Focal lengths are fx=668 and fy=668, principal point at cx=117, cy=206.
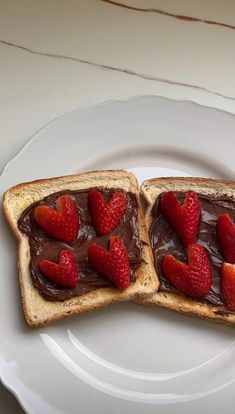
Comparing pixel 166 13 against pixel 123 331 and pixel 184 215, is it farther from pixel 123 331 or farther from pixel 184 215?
pixel 123 331

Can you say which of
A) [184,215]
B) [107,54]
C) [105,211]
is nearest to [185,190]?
[184,215]

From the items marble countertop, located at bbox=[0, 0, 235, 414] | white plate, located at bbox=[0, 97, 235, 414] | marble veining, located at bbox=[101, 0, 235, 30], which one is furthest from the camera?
marble veining, located at bbox=[101, 0, 235, 30]

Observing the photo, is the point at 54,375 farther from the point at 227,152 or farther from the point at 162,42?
the point at 162,42

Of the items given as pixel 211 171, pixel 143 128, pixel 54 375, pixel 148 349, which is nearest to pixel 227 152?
pixel 211 171

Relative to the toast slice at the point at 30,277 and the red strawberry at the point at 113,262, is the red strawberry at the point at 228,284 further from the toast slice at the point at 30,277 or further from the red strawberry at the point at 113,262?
the red strawberry at the point at 113,262

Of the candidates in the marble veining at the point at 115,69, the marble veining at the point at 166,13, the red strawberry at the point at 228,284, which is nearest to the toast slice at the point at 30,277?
the red strawberry at the point at 228,284

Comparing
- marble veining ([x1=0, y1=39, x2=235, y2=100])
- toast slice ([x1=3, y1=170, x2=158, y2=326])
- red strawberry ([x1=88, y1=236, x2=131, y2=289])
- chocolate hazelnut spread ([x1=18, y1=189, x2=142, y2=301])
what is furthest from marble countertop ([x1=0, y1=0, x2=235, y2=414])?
red strawberry ([x1=88, y1=236, x2=131, y2=289])

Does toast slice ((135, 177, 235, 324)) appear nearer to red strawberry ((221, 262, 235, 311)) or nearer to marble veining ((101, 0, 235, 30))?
red strawberry ((221, 262, 235, 311))
